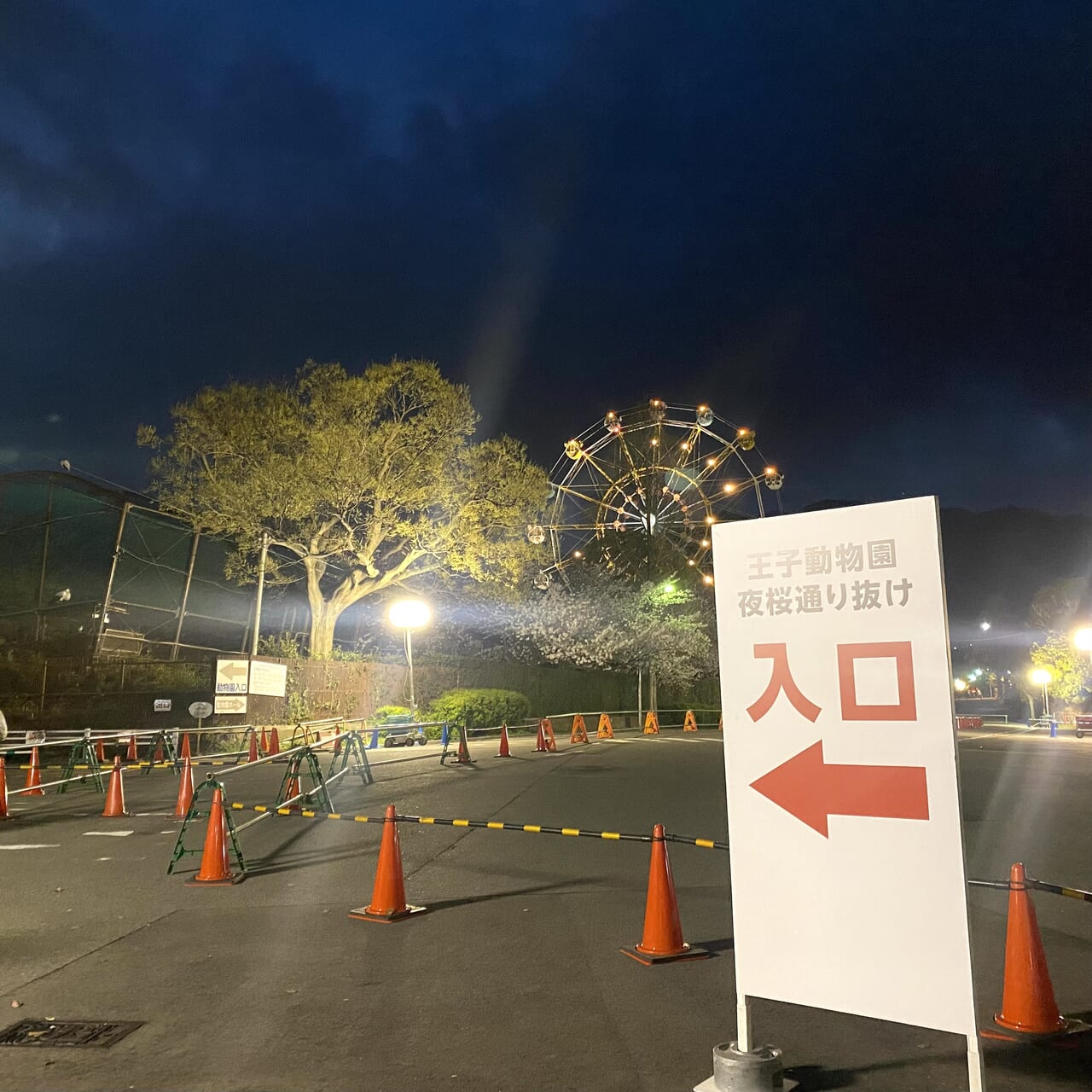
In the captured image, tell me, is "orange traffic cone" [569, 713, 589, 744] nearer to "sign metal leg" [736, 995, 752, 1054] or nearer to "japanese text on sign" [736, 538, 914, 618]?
"sign metal leg" [736, 995, 752, 1054]

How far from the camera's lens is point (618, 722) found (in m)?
37.8

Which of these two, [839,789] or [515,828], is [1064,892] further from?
[515,828]

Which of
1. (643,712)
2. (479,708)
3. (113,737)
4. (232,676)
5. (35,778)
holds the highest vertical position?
(232,676)

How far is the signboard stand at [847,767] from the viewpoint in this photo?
139 inches

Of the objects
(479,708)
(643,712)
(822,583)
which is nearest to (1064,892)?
(822,583)

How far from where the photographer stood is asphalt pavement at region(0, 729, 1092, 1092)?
4348 millimetres

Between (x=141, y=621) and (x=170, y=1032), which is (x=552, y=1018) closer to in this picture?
(x=170, y=1032)

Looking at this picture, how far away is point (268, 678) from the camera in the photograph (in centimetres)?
2622

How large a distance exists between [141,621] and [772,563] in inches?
1265

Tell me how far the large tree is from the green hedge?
4.11m

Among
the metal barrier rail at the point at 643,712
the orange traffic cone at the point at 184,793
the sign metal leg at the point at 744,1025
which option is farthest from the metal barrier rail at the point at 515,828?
the metal barrier rail at the point at 643,712

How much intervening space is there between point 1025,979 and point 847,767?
2131mm

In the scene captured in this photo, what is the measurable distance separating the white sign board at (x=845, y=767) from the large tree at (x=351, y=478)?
84.1ft

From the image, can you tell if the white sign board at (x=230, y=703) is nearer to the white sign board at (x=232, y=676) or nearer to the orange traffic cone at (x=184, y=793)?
the white sign board at (x=232, y=676)
